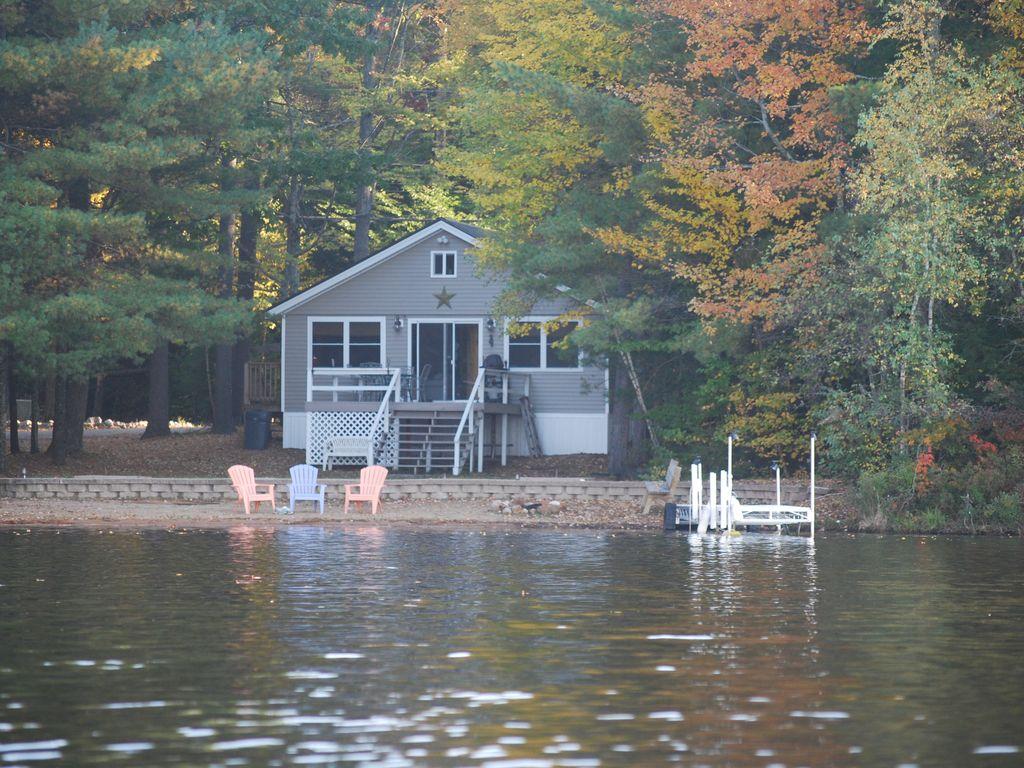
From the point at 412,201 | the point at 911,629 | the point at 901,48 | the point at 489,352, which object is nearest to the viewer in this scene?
the point at 911,629

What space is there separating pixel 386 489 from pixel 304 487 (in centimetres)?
201

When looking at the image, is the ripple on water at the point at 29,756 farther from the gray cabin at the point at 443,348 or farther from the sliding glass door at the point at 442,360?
the sliding glass door at the point at 442,360

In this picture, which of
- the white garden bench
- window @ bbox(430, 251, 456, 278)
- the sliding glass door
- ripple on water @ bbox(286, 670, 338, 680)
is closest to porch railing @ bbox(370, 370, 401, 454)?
the white garden bench

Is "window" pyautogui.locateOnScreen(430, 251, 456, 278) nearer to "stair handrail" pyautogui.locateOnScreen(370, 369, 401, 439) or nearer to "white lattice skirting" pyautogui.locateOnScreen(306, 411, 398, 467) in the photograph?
"stair handrail" pyautogui.locateOnScreen(370, 369, 401, 439)

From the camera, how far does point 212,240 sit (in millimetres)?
44469

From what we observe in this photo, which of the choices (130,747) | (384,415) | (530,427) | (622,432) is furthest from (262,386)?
(130,747)

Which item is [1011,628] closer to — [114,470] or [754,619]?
[754,619]

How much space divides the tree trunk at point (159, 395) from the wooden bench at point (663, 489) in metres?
18.7

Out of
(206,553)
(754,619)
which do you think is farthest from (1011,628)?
(206,553)

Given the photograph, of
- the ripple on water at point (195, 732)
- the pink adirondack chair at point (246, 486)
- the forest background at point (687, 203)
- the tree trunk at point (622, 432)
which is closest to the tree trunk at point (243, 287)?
the forest background at point (687, 203)

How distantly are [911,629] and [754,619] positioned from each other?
1.32m

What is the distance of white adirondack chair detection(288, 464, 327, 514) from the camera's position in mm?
26375

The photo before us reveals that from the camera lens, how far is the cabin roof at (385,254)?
37406 millimetres

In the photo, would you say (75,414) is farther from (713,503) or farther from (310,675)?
(310,675)
